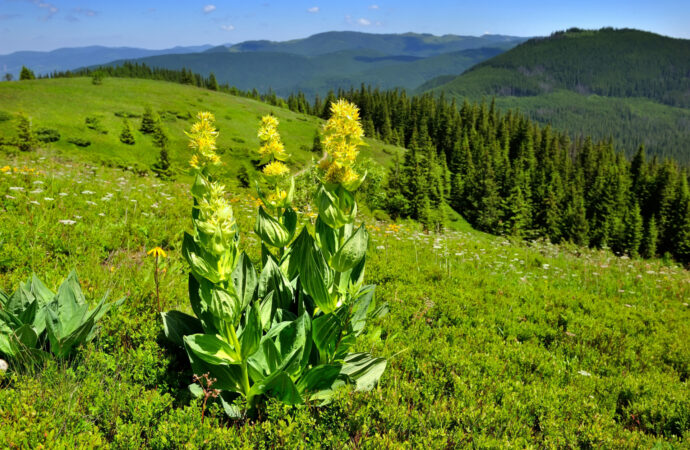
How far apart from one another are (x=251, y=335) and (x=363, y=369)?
4.34 ft

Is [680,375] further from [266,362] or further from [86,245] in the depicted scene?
[86,245]

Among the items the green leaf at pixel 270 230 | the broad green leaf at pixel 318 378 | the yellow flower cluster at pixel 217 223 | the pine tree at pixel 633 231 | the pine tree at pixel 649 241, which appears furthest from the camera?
the pine tree at pixel 633 231

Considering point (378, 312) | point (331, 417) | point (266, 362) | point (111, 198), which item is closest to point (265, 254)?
point (266, 362)

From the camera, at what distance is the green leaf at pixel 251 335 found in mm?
2864

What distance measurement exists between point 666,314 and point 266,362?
8.99 meters

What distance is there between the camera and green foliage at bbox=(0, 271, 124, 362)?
3.23 metres

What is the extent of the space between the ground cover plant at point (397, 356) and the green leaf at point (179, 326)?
30 centimetres

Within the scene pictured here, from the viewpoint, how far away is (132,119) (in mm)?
58062

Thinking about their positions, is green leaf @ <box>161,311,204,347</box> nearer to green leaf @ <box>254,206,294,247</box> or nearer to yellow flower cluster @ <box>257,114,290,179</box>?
green leaf @ <box>254,206,294,247</box>

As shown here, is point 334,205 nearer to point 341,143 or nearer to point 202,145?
point 341,143

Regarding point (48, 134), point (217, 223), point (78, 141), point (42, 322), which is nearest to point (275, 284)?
point (217, 223)

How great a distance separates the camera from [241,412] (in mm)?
3109

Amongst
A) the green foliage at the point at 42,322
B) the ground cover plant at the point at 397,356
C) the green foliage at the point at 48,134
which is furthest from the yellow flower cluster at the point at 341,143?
the green foliage at the point at 48,134

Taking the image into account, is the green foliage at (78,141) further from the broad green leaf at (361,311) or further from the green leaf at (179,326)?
the broad green leaf at (361,311)
